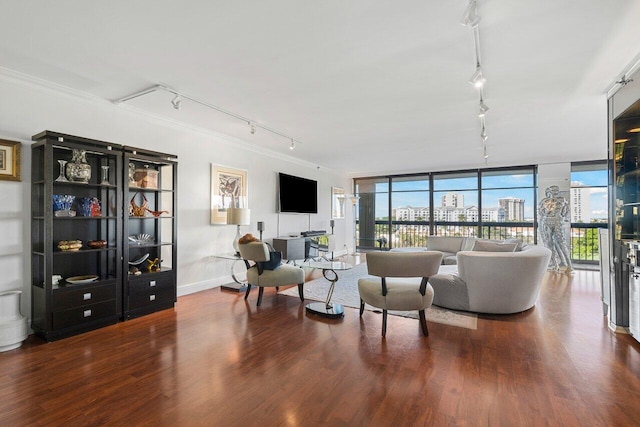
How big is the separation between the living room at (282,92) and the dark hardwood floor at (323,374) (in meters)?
0.04

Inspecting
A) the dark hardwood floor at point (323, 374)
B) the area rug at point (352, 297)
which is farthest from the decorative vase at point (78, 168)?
the area rug at point (352, 297)

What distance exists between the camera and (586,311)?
12.7 ft

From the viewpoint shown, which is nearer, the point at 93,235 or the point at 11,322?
the point at 11,322

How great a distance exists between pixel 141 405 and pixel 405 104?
12.6 ft

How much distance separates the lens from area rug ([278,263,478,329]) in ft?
11.5

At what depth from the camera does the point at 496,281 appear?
3.58 metres

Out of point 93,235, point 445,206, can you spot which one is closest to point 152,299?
point 93,235

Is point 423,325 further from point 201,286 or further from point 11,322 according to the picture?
point 11,322

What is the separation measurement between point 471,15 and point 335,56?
42.4 inches

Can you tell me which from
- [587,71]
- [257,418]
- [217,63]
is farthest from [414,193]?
[257,418]

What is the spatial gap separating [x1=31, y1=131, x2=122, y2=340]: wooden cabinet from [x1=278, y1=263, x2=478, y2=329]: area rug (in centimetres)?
235

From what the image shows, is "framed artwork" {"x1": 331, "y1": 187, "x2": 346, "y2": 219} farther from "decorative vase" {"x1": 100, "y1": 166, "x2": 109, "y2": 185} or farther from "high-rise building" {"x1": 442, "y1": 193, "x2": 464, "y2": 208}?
"decorative vase" {"x1": 100, "y1": 166, "x2": 109, "y2": 185}

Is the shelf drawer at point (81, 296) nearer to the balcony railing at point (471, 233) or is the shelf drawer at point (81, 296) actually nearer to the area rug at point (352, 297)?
the area rug at point (352, 297)

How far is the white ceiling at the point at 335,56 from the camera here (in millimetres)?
2053
